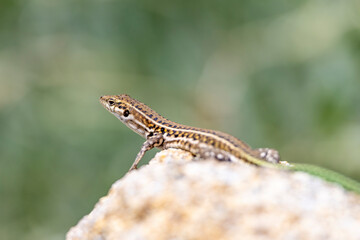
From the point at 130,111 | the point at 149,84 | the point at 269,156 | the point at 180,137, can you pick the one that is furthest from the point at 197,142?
the point at 149,84

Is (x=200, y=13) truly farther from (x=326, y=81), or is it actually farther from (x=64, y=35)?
(x=326, y=81)

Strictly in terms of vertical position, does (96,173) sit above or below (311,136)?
below

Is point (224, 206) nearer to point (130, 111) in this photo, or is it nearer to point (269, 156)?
point (269, 156)

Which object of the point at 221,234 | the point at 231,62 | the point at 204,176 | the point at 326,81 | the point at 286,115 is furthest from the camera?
the point at 231,62

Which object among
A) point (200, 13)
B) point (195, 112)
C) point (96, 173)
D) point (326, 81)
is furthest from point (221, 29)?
point (96, 173)

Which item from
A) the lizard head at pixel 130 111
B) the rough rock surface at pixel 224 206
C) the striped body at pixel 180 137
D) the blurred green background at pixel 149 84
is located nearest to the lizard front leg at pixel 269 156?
the striped body at pixel 180 137

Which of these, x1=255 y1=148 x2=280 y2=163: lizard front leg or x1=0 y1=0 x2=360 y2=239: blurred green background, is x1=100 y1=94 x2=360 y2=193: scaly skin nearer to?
x1=255 y1=148 x2=280 y2=163: lizard front leg
